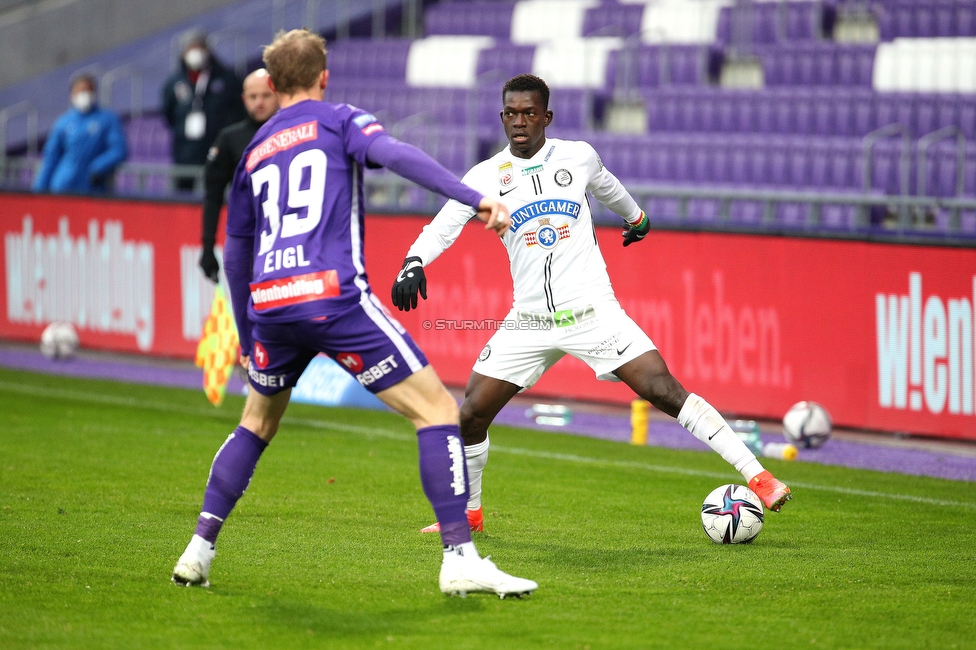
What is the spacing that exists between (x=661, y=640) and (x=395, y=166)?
6.23ft

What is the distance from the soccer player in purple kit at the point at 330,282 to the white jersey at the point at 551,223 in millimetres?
1412

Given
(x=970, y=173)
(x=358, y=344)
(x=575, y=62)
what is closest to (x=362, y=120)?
(x=358, y=344)

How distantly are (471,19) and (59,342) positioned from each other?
8157mm

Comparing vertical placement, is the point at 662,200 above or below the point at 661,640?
above

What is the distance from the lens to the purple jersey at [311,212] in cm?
505

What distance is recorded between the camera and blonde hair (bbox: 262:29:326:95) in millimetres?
5105

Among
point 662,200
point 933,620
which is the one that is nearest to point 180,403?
point 662,200

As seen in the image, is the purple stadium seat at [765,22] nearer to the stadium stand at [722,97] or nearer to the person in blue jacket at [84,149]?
the stadium stand at [722,97]

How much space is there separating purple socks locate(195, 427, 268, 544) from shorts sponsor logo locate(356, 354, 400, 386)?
577mm

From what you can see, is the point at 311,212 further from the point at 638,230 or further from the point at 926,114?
the point at 926,114

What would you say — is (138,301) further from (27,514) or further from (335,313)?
(335,313)

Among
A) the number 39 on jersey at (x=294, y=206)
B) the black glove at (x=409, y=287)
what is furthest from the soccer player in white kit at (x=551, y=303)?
the number 39 on jersey at (x=294, y=206)

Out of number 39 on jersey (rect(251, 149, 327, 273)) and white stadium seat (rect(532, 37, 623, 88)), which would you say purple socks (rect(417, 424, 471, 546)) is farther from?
white stadium seat (rect(532, 37, 623, 88))

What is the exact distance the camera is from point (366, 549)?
6.23 meters
